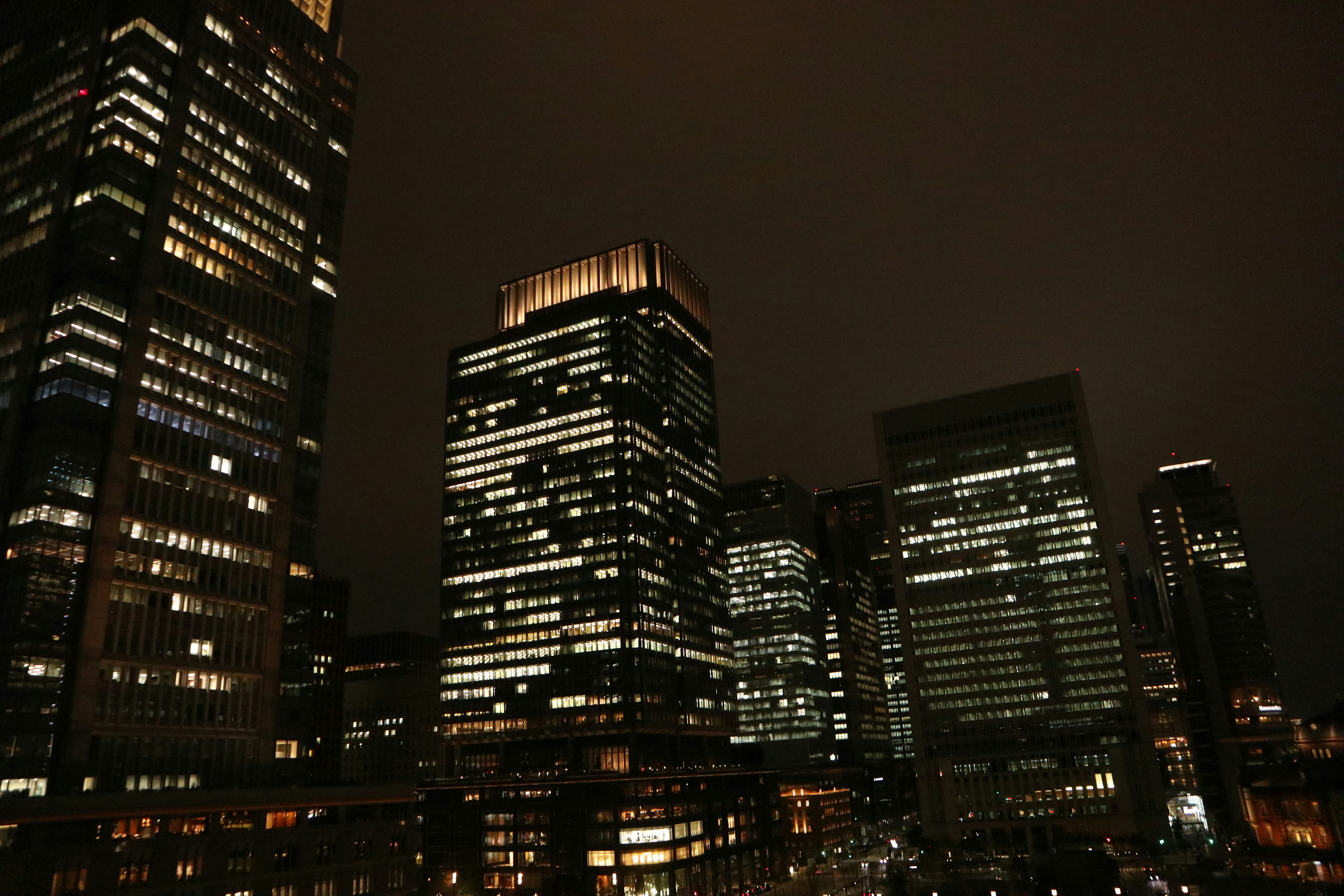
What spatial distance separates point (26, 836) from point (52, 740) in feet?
35.2

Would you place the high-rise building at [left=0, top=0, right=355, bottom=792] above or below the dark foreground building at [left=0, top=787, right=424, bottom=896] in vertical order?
above

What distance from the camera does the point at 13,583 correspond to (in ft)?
296

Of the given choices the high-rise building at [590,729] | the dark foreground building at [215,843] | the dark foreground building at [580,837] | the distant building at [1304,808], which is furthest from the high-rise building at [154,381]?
the distant building at [1304,808]

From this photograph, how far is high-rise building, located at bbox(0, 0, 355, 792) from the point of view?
302 feet

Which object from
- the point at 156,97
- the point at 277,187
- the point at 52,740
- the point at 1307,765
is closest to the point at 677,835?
the point at 52,740

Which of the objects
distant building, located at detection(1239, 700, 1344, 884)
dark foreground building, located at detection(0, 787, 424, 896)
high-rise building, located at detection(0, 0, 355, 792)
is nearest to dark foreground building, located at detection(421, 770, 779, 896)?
dark foreground building, located at detection(0, 787, 424, 896)

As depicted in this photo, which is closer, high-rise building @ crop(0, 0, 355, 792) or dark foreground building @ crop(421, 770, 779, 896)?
high-rise building @ crop(0, 0, 355, 792)

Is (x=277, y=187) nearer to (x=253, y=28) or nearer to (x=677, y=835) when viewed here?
(x=253, y=28)

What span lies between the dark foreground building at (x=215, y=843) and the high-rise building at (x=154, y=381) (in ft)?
20.3

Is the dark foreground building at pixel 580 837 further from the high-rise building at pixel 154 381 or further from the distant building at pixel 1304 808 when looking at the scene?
the distant building at pixel 1304 808

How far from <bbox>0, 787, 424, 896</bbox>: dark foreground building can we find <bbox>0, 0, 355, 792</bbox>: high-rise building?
243 inches

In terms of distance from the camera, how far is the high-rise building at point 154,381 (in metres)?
92.1

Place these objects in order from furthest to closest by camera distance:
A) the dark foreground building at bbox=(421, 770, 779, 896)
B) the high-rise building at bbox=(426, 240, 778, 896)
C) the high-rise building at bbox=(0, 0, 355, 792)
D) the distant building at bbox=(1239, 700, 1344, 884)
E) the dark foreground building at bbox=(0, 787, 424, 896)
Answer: the high-rise building at bbox=(426, 240, 778, 896)
the dark foreground building at bbox=(421, 770, 779, 896)
the distant building at bbox=(1239, 700, 1344, 884)
the high-rise building at bbox=(0, 0, 355, 792)
the dark foreground building at bbox=(0, 787, 424, 896)

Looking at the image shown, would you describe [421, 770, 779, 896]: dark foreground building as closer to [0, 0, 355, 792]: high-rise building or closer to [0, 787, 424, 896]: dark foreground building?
[0, 787, 424, 896]: dark foreground building
